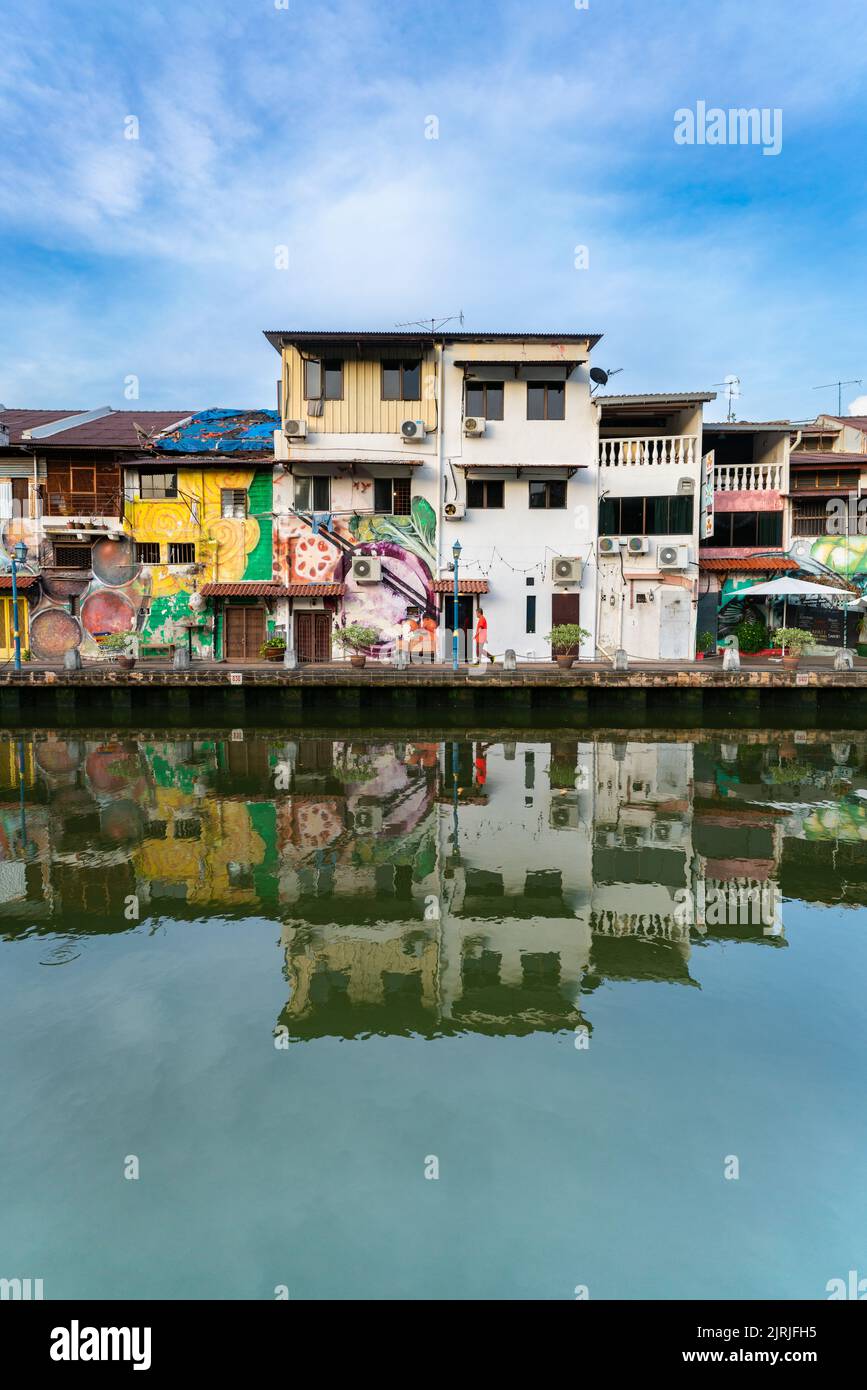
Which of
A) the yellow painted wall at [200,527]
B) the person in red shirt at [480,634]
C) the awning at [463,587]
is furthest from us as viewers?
the yellow painted wall at [200,527]

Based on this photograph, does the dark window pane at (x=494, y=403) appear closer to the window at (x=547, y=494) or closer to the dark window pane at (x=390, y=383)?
the window at (x=547, y=494)

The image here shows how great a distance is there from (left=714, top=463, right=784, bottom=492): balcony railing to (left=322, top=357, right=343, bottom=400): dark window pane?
13.4 meters

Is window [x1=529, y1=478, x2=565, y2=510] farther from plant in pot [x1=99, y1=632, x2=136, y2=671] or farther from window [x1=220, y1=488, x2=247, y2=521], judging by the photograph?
plant in pot [x1=99, y1=632, x2=136, y2=671]

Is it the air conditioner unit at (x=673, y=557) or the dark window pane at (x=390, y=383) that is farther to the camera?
the dark window pane at (x=390, y=383)

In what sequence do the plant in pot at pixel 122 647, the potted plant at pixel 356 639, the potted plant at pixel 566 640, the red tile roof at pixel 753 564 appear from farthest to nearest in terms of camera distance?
the red tile roof at pixel 753 564
the potted plant at pixel 356 639
the plant in pot at pixel 122 647
the potted plant at pixel 566 640

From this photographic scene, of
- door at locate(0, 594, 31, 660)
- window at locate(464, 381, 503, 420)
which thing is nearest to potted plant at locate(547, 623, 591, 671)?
window at locate(464, 381, 503, 420)

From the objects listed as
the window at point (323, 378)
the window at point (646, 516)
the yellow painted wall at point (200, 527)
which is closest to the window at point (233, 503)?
the yellow painted wall at point (200, 527)

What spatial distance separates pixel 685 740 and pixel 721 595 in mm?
10054

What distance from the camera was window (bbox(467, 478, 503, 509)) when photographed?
91.8ft

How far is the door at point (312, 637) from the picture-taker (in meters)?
28.5

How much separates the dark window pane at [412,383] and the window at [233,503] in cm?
666

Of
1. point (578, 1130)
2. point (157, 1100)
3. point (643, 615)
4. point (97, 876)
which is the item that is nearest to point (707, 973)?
point (578, 1130)

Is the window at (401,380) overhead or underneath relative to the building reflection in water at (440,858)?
overhead

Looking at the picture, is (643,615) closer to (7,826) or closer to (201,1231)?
(7,826)
